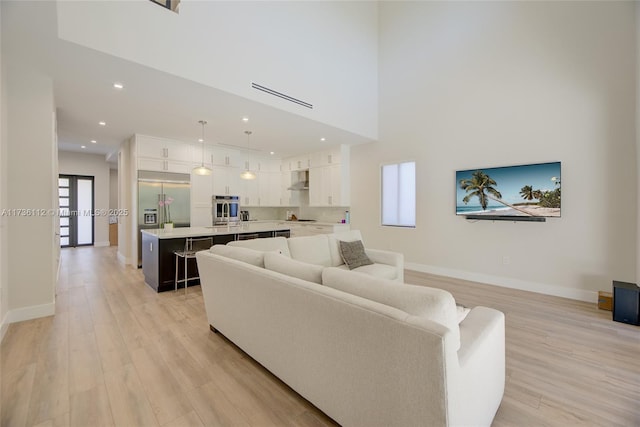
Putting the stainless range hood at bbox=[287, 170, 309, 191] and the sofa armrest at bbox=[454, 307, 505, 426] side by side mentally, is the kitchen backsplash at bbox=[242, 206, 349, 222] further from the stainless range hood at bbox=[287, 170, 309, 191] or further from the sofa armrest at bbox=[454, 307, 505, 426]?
the sofa armrest at bbox=[454, 307, 505, 426]

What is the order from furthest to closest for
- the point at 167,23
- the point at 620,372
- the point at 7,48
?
the point at 167,23
the point at 7,48
the point at 620,372

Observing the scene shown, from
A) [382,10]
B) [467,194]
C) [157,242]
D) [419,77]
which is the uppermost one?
[382,10]

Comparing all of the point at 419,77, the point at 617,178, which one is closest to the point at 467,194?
the point at 617,178

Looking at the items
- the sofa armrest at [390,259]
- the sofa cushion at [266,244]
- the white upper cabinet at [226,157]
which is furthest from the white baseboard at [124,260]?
the sofa armrest at [390,259]

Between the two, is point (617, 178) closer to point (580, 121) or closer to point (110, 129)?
point (580, 121)

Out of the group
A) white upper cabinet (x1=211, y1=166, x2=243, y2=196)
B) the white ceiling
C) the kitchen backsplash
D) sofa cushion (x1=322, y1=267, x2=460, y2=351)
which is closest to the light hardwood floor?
sofa cushion (x1=322, y1=267, x2=460, y2=351)

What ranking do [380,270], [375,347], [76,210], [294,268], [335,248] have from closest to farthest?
[375,347] < [294,268] < [380,270] < [335,248] < [76,210]

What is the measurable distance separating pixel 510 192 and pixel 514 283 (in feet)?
4.63

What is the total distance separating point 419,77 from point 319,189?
3.30 m

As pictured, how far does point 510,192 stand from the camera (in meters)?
4.27

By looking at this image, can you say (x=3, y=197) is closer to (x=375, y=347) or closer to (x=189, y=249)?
(x=189, y=249)

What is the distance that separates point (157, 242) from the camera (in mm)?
4082

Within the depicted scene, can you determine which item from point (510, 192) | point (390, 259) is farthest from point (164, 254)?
point (510, 192)

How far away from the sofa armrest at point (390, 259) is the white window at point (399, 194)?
80.5 inches
